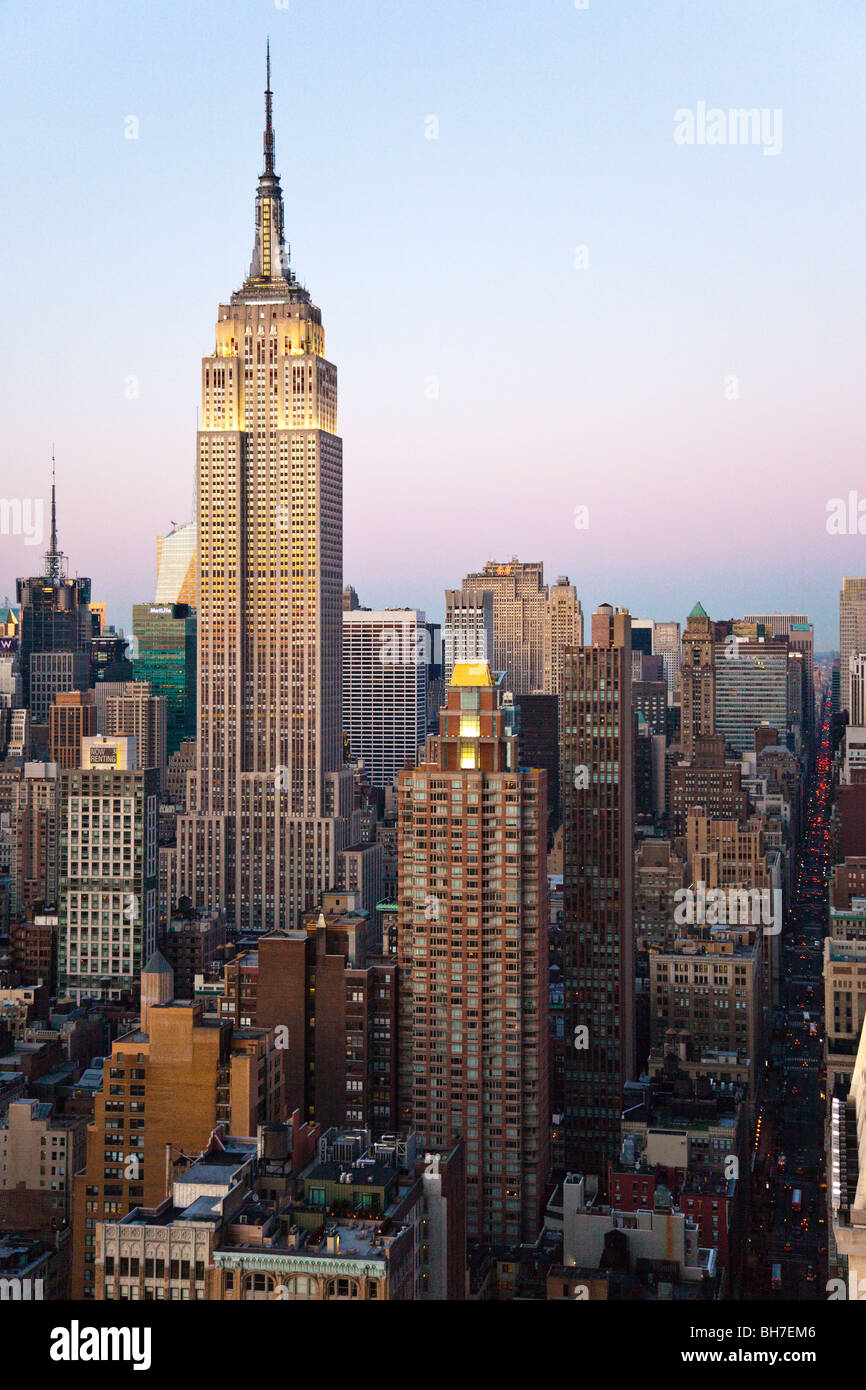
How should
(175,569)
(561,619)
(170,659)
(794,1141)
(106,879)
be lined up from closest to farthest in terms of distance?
(794,1141) → (106,879) → (561,619) → (170,659) → (175,569)

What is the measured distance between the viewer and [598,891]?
14898 mm

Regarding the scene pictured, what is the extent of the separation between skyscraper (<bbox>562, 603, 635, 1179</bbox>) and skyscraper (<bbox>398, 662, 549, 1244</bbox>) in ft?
5.65

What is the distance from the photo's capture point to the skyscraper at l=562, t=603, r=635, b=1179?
45.4 feet

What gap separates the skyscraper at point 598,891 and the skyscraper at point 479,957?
5.65 ft

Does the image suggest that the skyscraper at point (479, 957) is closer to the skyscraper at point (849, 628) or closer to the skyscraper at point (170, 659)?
the skyscraper at point (849, 628)

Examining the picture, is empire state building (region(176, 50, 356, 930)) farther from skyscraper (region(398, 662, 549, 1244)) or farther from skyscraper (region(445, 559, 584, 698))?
skyscraper (region(398, 662, 549, 1244))

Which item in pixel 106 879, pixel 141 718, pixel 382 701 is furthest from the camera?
pixel 382 701

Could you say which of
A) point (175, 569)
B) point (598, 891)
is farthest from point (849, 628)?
Answer: point (175, 569)

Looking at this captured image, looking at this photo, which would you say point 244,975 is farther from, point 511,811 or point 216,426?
point 216,426

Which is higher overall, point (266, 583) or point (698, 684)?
point (266, 583)

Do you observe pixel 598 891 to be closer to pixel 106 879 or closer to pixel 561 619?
pixel 106 879

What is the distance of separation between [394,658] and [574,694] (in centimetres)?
1879

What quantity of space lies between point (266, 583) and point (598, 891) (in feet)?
40.8
